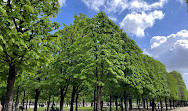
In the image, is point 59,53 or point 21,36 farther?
point 59,53

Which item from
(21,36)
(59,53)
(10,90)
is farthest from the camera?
(59,53)

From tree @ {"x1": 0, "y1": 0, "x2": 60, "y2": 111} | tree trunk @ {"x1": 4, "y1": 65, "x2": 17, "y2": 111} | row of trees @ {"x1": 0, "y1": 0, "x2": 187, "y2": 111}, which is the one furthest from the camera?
tree trunk @ {"x1": 4, "y1": 65, "x2": 17, "y2": 111}

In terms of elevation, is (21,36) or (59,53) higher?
(59,53)

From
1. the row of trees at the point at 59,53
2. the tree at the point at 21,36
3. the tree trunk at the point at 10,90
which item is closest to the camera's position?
the tree at the point at 21,36

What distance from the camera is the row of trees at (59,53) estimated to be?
7.94 m

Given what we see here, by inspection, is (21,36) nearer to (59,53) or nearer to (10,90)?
(10,90)

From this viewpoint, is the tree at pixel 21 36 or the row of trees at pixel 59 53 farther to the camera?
the row of trees at pixel 59 53

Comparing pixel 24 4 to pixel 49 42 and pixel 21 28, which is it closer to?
pixel 21 28

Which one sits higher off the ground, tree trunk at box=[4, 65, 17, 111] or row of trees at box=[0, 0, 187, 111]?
row of trees at box=[0, 0, 187, 111]

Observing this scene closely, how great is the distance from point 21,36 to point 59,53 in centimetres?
1440

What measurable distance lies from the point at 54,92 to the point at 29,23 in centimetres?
1786

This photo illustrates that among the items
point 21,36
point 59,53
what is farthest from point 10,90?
point 59,53

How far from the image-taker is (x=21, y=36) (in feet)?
24.1

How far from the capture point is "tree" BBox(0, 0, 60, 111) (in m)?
7.15
